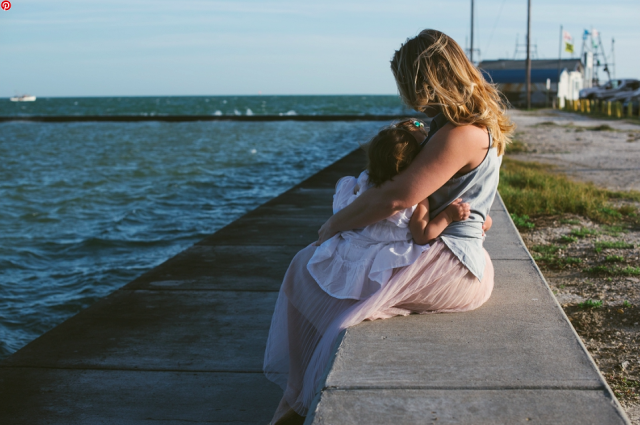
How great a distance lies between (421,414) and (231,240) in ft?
15.9

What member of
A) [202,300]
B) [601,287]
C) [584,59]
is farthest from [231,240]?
[584,59]

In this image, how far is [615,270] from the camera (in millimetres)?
4730

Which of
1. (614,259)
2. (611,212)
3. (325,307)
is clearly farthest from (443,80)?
(611,212)

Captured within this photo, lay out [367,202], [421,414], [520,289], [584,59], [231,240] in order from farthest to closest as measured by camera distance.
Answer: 1. [584,59]
2. [231,240]
3. [520,289]
4. [367,202]
5. [421,414]

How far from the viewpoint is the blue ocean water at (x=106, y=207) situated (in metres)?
7.25

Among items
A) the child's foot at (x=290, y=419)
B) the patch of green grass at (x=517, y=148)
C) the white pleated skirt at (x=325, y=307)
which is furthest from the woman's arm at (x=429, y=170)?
the patch of green grass at (x=517, y=148)

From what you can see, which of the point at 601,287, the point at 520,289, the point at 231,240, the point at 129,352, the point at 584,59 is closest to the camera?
the point at 520,289

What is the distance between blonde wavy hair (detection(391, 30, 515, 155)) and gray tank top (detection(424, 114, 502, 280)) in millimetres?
109

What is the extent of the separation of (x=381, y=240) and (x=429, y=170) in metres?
0.36

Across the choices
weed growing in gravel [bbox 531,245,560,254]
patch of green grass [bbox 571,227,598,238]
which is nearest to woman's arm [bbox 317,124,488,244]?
weed growing in gravel [bbox 531,245,560,254]

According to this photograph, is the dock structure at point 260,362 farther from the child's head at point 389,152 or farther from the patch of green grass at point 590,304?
the child's head at point 389,152

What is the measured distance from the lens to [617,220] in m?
6.72

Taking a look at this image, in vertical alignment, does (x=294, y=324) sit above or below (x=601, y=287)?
above

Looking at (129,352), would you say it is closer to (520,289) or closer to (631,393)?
(520,289)
